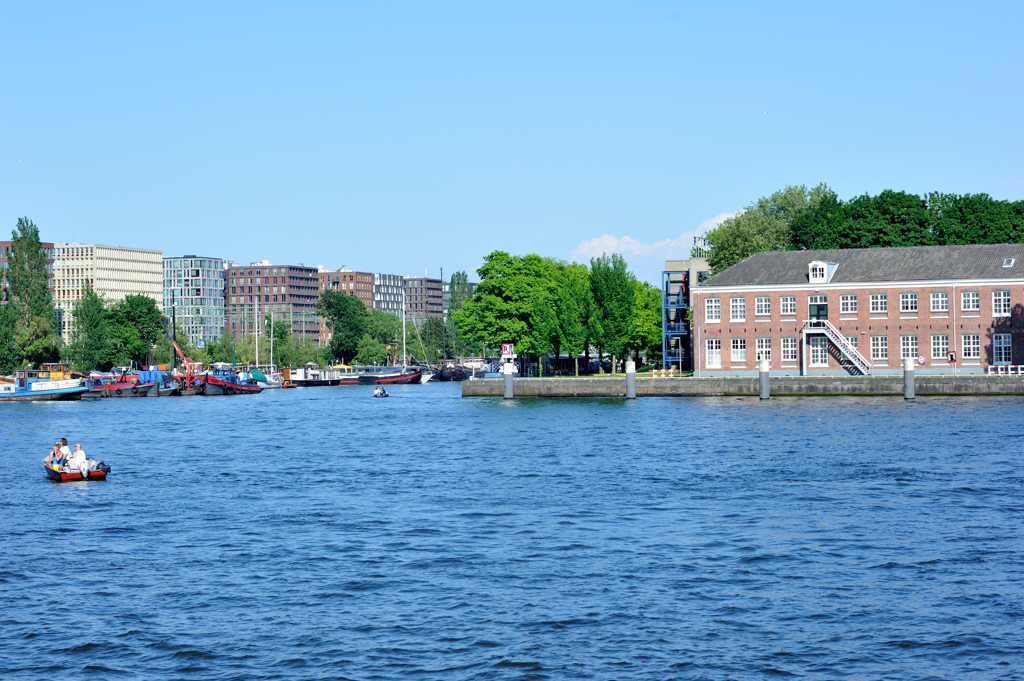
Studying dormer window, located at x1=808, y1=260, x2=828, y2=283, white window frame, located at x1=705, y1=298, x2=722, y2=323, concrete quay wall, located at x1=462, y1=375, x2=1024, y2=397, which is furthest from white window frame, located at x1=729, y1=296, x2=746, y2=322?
concrete quay wall, located at x1=462, y1=375, x2=1024, y2=397

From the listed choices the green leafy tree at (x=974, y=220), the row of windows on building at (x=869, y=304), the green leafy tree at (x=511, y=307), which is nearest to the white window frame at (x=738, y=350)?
the row of windows on building at (x=869, y=304)

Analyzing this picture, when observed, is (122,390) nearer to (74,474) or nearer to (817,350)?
(817,350)

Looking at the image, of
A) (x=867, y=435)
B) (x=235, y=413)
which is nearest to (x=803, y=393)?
(x=867, y=435)

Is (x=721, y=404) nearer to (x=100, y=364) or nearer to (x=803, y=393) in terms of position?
(x=803, y=393)

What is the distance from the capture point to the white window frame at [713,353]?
108062 millimetres

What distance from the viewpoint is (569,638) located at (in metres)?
22.4

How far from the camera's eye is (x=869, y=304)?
10194cm

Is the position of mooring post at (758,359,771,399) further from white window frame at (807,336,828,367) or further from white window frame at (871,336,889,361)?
white window frame at (871,336,889,361)

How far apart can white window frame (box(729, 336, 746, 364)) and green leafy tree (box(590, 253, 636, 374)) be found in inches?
805

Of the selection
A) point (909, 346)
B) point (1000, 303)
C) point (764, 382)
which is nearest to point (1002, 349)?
point (1000, 303)

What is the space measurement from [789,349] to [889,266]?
40.2 feet

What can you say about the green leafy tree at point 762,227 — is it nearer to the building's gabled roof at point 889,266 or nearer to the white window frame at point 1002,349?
the building's gabled roof at point 889,266

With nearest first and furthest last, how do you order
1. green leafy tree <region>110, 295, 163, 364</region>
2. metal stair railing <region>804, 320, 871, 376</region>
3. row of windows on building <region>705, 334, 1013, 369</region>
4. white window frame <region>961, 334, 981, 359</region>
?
row of windows on building <region>705, 334, 1013, 369</region> → white window frame <region>961, 334, 981, 359</region> → metal stair railing <region>804, 320, 871, 376</region> → green leafy tree <region>110, 295, 163, 364</region>

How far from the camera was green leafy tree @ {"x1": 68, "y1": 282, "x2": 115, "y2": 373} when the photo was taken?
164125mm
